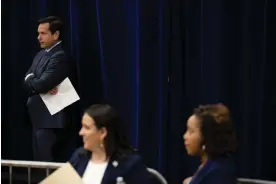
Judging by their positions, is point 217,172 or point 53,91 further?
point 53,91

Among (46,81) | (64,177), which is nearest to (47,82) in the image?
(46,81)

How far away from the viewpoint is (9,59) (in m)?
4.10

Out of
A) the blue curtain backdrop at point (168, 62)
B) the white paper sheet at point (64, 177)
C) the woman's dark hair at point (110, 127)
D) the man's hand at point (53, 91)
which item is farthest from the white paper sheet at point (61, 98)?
the white paper sheet at point (64, 177)

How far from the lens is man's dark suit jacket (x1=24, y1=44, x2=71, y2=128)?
353 centimetres

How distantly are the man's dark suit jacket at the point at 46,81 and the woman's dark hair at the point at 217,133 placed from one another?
170 centimetres

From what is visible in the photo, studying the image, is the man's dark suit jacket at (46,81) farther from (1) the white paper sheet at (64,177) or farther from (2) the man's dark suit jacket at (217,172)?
(2) the man's dark suit jacket at (217,172)

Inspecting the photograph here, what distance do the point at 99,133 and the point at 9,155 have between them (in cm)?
213

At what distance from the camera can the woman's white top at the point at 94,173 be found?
2237mm

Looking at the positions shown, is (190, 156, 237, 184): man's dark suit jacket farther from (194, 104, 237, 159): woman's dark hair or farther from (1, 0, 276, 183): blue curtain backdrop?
(1, 0, 276, 183): blue curtain backdrop

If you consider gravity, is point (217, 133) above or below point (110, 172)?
above

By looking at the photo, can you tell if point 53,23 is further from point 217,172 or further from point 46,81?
point 217,172

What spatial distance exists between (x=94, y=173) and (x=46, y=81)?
1.38m

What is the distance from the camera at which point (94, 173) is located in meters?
2.25

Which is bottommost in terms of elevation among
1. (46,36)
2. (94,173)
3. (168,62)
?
(94,173)
